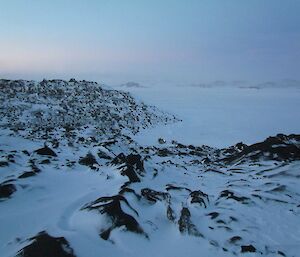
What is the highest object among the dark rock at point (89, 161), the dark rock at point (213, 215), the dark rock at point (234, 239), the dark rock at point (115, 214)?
the dark rock at point (115, 214)

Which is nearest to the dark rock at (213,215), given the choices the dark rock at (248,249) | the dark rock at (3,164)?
the dark rock at (248,249)

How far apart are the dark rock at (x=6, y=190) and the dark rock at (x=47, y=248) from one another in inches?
114

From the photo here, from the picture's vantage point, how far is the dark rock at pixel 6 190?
858 cm

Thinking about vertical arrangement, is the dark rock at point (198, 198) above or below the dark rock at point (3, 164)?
above

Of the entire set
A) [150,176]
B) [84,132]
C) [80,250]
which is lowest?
[84,132]

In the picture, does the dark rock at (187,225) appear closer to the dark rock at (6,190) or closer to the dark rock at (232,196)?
the dark rock at (232,196)

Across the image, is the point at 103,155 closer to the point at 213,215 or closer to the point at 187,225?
the point at 213,215

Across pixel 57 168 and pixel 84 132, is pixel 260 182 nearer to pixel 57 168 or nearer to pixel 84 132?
pixel 57 168

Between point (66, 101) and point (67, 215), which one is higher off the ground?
point (67, 215)

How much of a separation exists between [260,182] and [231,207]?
281 cm

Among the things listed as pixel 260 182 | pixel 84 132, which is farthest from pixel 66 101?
pixel 260 182

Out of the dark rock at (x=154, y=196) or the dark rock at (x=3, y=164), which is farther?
the dark rock at (x=3, y=164)

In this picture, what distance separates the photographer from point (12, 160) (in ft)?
39.8

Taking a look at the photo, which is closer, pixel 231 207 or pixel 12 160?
pixel 231 207
